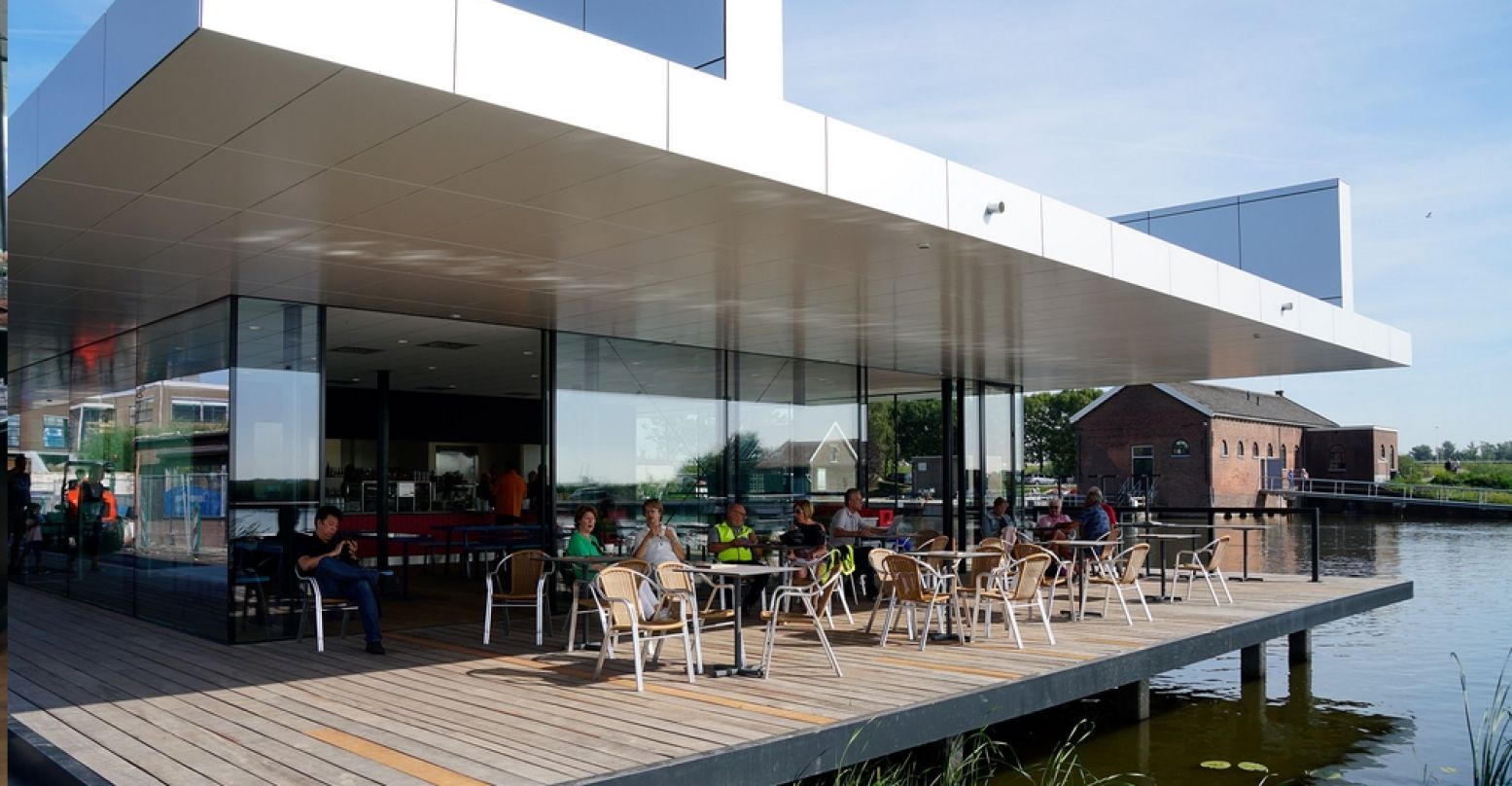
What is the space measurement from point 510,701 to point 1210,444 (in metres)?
43.6

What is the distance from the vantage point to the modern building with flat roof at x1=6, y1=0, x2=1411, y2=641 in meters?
4.83

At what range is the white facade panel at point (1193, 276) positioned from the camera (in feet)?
30.9

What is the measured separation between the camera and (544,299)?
970 cm

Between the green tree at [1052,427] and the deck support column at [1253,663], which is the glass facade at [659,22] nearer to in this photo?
the deck support column at [1253,663]

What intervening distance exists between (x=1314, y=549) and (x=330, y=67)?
1271cm

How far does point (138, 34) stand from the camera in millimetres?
4348

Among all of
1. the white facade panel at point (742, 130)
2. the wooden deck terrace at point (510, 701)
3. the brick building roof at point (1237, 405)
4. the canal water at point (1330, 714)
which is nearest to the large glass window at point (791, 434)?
the wooden deck terrace at point (510, 701)

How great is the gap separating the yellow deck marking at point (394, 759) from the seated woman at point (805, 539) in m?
4.81

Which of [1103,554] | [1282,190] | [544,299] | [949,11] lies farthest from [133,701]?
[1282,190]

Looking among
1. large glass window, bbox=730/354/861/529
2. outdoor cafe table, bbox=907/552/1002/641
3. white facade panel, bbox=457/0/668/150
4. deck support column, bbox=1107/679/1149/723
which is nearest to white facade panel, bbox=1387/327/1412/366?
deck support column, bbox=1107/679/1149/723

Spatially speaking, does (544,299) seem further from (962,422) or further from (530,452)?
(530,452)

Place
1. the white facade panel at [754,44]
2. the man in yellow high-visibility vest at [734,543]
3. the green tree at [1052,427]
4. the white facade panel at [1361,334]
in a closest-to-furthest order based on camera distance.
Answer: the white facade panel at [754,44] → the man in yellow high-visibility vest at [734,543] → the white facade panel at [1361,334] → the green tree at [1052,427]

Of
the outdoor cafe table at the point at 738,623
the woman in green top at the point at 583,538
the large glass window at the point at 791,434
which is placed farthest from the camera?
the large glass window at the point at 791,434

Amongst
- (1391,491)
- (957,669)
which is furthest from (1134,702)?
(1391,491)
